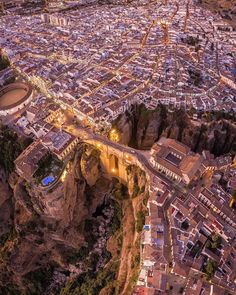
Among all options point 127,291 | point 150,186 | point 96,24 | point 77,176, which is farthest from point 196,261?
point 96,24

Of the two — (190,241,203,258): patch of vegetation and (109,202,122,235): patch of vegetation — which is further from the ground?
(190,241,203,258): patch of vegetation

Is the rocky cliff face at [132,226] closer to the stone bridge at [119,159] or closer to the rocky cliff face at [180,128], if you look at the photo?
the stone bridge at [119,159]

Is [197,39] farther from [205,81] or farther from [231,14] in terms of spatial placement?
[231,14]

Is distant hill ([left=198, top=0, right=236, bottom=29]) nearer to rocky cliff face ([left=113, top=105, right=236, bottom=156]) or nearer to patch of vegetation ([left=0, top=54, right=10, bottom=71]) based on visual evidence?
rocky cliff face ([left=113, top=105, right=236, bottom=156])

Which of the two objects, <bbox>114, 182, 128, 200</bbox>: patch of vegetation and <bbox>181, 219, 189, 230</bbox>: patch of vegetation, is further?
<bbox>114, 182, 128, 200</bbox>: patch of vegetation

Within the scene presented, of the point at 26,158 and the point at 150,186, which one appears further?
the point at 26,158

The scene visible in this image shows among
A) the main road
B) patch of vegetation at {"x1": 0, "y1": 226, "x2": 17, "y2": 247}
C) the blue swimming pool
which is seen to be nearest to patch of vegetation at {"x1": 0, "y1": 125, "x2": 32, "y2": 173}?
the main road
